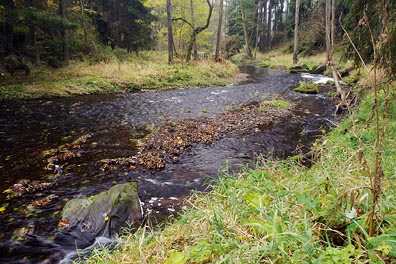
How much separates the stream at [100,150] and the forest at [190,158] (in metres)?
0.03

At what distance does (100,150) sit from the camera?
6.40 metres

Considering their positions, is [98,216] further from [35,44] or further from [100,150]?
[35,44]

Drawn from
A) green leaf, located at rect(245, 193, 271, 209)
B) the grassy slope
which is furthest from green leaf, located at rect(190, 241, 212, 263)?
green leaf, located at rect(245, 193, 271, 209)

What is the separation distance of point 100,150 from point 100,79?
9062mm

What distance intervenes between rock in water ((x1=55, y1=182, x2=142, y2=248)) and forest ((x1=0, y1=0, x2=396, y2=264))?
18 millimetres

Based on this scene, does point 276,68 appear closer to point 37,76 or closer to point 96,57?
point 96,57

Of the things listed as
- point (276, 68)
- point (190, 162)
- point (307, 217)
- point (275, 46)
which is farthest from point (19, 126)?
point (275, 46)

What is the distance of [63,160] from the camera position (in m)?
5.77

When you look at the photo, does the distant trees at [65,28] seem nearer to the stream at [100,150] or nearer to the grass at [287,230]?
the stream at [100,150]

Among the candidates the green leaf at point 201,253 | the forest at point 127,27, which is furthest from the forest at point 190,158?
the forest at point 127,27

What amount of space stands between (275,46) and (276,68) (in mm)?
20019

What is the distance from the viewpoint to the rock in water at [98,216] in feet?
11.6

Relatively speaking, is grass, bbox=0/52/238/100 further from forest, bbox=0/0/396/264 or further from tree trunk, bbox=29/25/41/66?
tree trunk, bbox=29/25/41/66

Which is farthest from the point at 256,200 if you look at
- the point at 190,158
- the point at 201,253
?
the point at 190,158
